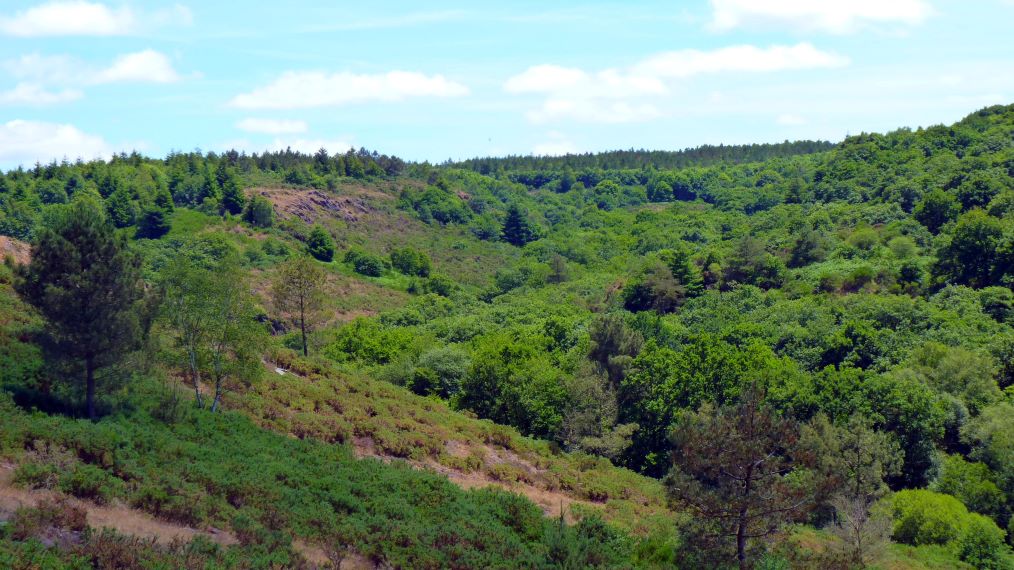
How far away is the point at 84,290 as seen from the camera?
2533cm

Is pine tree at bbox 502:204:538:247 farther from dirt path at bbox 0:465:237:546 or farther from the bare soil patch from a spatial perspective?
dirt path at bbox 0:465:237:546

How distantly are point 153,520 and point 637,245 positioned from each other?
112 meters

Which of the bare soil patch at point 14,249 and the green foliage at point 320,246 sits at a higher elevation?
the bare soil patch at point 14,249

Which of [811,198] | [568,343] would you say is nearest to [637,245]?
[811,198]

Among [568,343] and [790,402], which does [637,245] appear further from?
[790,402]

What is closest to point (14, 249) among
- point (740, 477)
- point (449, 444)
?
point (449, 444)

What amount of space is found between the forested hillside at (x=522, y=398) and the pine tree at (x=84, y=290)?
0.24 feet

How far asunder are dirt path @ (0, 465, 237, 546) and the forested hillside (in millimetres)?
203

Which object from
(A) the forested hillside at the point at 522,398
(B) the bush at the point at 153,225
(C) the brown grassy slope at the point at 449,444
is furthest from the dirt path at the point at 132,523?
(B) the bush at the point at 153,225

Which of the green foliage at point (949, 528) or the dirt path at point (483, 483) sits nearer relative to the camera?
the dirt path at point (483, 483)

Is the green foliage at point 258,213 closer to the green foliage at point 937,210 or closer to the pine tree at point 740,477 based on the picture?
the green foliage at point 937,210

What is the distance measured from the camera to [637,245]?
127812mm

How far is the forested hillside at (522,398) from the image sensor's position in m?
23.6

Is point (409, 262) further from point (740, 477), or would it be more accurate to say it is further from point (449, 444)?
point (740, 477)
